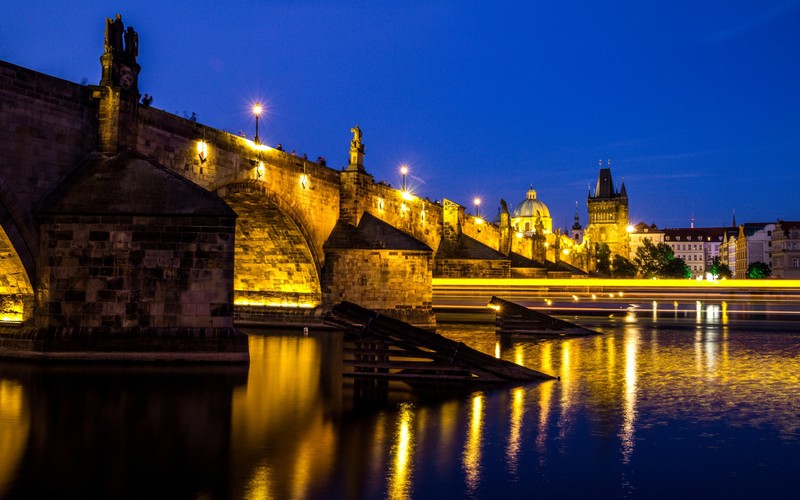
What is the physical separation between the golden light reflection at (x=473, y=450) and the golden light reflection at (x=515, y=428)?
352 millimetres

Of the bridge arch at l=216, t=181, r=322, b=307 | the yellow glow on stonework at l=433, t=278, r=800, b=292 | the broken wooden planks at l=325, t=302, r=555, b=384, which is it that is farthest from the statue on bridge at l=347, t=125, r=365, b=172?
the broken wooden planks at l=325, t=302, r=555, b=384

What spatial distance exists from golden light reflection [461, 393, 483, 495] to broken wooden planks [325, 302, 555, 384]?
7.37ft

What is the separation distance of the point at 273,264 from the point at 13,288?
15071mm

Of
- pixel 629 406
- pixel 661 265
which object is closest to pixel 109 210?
pixel 629 406

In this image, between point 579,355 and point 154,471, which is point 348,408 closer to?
point 154,471

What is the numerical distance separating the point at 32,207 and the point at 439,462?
526 inches

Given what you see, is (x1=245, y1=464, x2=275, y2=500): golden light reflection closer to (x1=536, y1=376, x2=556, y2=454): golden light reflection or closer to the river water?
the river water

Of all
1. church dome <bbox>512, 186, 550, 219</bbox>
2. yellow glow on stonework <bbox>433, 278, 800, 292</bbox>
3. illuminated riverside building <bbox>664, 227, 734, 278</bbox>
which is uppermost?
church dome <bbox>512, 186, 550, 219</bbox>

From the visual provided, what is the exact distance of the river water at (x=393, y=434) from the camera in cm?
716

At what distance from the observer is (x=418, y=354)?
1370cm

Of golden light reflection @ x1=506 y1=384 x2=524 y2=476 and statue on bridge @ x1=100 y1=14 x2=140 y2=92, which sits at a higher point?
statue on bridge @ x1=100 y1=14 x2=140 y2=92

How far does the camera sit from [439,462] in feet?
26.2

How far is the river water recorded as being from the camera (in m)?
7.16

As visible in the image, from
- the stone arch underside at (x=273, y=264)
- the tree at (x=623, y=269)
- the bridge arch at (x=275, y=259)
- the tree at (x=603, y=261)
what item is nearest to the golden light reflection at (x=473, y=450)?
the bridge arch at (x=275, y=259)
